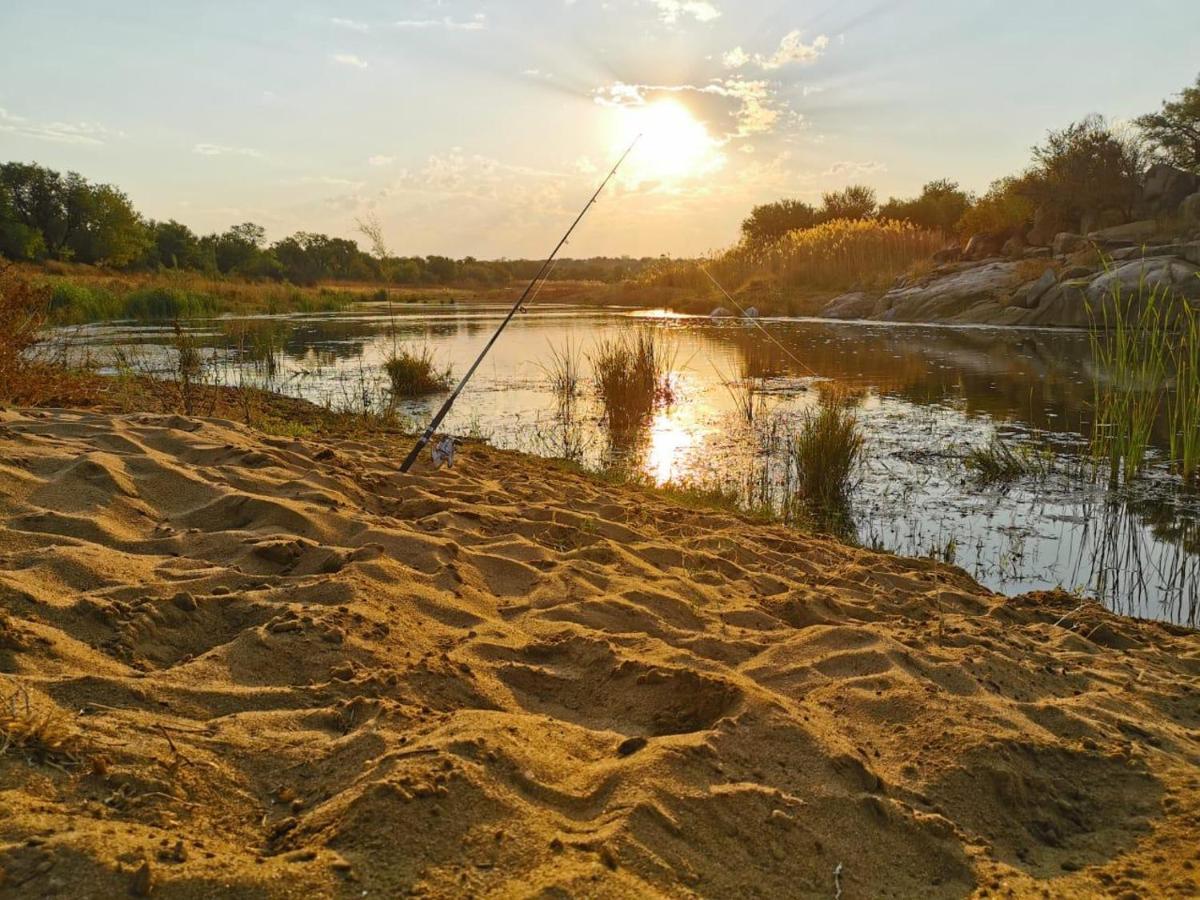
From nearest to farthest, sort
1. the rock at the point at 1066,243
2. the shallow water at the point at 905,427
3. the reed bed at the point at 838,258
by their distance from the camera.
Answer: the shallow water at the point at 905,427 < the rock at the point at 1066,243 < the reed bed at the point at 838,258

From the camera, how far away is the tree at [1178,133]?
26.7 m

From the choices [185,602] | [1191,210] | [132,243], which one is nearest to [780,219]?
[1191,210]

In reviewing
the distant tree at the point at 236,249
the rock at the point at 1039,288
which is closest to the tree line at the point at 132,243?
the distant tree at the point at 236,249

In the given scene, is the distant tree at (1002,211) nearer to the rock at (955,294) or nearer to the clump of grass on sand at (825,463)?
the rock at (955,294)

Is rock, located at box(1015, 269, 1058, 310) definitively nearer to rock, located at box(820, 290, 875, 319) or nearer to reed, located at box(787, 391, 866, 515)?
rock, located at box(820, 290, 875, 319)

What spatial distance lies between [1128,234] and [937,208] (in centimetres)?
1398

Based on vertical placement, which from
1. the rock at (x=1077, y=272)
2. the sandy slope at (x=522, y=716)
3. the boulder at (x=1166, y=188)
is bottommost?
the sandy slope at (x=522, y=716)

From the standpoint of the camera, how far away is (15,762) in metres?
1.66

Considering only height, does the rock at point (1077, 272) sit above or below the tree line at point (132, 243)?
below

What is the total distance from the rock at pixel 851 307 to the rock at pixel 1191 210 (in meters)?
8.55

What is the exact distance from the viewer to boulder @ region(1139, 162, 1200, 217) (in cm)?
2417

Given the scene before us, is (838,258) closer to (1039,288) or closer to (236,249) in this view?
(1039,288)

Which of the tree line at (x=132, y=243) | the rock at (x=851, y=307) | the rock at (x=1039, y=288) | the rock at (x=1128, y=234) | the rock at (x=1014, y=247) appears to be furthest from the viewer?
the tree line at (x=132, y=243)

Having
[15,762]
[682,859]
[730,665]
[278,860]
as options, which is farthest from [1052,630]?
[15,762]
